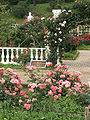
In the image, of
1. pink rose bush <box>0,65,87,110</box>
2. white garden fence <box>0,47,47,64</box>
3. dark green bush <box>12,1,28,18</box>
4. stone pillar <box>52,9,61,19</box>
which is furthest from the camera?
dark green bush <box>12,1,28,18</box>

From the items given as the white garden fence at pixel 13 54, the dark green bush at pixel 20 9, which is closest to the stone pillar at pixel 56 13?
the white garden fence at pixel 13 54

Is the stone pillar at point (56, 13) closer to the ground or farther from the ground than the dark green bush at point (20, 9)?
closer to the ground

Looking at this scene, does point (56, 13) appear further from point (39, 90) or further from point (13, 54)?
point (39, 90)

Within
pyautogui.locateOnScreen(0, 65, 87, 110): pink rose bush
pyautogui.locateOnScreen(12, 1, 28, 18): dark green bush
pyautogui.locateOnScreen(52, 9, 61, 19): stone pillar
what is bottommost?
pyautogui.locateOnScreen(0, 65, 87, 110): pink rose bush

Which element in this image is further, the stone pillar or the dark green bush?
the dark green bush

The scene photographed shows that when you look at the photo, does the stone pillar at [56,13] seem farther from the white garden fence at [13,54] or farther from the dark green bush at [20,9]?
the dark green bush at [20,9]

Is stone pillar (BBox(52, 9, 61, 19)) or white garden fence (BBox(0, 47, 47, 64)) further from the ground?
stone pillar (BBox(52, 9, 61, 19))

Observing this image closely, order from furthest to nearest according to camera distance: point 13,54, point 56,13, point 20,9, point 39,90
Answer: point 20,9 < point 13,54 < point 56,13 < point 39,90

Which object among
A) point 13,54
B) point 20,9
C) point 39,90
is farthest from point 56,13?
point 20,9

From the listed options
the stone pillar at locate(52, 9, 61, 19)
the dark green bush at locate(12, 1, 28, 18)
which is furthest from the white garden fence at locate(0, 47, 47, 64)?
the dark green bush at locate(12, 1, 28, 18)

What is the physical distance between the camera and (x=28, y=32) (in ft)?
36.5

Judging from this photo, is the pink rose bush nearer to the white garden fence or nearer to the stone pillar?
the stone pillar

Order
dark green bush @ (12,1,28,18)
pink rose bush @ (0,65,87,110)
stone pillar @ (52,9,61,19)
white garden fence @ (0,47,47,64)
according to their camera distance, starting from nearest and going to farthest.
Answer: pink rose bush @ (0,65,87,110)
stone pillar @ (52,9,61,19)
white garden fence @ (0,47,47,64)
dark green bush @ (12,1,28,18)

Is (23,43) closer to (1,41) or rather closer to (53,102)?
(1,41)
